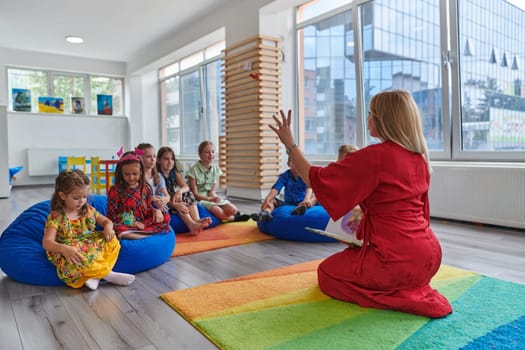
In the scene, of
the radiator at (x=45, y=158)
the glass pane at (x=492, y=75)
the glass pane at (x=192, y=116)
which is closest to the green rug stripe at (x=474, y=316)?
the glass pane at (x=492, y=75)

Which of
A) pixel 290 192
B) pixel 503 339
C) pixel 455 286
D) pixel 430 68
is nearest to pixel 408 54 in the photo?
pixel 430 68

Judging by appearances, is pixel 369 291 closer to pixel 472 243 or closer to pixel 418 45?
pixel 472 243

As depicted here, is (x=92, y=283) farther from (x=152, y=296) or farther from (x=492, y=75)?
(x=492, y=75)

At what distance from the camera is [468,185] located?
378 centimetres

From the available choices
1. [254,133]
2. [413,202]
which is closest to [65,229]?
[413,202]

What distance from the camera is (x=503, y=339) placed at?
148 cm

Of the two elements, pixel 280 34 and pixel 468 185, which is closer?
Result: pixel 468 185

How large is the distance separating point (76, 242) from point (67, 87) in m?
8.32

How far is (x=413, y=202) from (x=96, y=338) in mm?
1362

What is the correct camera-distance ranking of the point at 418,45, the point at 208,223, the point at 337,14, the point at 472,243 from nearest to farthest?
the point at 472,243 < the point at 208,223 < the point at 418,45 < the point at 337,14

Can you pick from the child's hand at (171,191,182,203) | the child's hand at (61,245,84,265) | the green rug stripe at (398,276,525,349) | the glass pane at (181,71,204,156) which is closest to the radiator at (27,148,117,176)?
the glass pane at (181,71,204,156)

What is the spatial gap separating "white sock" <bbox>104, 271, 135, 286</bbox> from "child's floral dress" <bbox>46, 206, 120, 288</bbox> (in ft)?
0.09

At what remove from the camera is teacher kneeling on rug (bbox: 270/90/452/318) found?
1.68 m

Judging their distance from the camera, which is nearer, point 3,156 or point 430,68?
point 430,68
